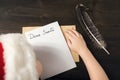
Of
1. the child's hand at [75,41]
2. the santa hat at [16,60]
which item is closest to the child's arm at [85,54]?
the child's hand at [75,41]

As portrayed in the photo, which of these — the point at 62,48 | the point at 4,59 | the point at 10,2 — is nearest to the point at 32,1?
the point at 10,2

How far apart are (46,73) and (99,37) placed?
0.63ft

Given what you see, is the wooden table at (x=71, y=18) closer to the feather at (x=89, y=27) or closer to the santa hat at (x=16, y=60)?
the feather at (x=89, y=27)

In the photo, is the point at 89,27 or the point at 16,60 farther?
the point at 89,27

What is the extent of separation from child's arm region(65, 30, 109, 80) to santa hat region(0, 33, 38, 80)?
0.60ft

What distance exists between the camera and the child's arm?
0.83m

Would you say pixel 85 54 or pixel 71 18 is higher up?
pixel 71 18

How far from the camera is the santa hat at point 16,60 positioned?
0.66 metres

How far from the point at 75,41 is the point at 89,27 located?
6 centimetres

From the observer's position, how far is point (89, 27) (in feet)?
2.86

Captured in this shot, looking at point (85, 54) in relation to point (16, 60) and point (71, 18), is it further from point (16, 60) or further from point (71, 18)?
point (16, 60)

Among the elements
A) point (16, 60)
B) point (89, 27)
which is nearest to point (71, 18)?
point (89, 27)

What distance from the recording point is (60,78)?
869mm

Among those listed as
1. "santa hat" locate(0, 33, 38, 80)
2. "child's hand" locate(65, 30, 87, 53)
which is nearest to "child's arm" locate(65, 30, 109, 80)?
"child's hand" locate(65, 30, 87, 53)
